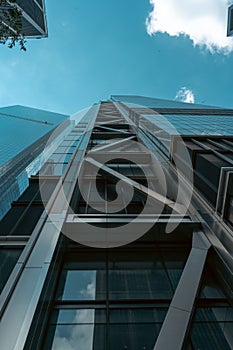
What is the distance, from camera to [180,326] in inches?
194

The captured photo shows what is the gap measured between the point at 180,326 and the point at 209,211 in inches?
150

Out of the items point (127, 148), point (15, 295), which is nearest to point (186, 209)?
point (15, 295)

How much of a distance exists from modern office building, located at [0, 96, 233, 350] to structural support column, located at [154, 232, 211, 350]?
2 centimetres

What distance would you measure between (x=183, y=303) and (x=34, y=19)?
181 ft

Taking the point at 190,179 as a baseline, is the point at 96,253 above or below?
below

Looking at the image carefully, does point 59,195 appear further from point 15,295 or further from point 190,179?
point 190,179

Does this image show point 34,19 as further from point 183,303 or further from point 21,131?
point 21,131

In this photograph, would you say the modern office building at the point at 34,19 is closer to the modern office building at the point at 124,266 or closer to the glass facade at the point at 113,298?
the modern office building at the point at 124,266

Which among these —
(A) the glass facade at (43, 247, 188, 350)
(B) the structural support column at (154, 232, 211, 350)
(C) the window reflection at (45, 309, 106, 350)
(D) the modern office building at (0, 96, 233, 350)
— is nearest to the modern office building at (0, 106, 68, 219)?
(D) the modern office building at (0, 96, 233, 350)

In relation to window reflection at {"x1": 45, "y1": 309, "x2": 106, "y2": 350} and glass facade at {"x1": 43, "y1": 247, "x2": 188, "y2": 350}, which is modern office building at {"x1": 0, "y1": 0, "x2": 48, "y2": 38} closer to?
glass facade at {"x1": 43, "y1": 247, "x2": 188, "y2": 350}

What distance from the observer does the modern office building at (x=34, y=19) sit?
40044 mm

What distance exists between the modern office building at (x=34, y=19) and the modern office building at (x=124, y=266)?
4139 cm

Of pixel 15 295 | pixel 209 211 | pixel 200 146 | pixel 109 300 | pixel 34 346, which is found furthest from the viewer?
pixel 200 146

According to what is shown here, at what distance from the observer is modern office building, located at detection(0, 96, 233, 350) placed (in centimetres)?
496
